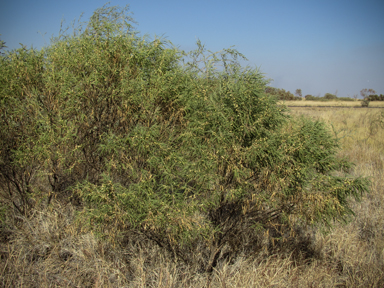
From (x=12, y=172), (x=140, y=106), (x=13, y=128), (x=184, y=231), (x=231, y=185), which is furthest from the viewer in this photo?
(x=12, y=172)

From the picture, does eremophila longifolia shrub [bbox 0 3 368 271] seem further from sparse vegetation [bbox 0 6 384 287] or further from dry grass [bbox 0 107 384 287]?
dry grass [bbox 0 107 384 287]

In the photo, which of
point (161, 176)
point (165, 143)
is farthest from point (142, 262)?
point (165, 143)

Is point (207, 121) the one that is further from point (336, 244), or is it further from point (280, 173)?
point (336, 244)

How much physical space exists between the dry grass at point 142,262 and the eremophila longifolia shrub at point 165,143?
357 millimetres

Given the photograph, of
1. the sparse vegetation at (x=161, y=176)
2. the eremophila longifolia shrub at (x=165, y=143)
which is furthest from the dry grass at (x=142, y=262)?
the eremophila longifolia shrub at (x=165, y=143)

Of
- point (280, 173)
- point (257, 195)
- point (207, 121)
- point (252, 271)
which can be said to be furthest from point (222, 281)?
point (207, 121)

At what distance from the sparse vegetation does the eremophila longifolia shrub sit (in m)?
0.02

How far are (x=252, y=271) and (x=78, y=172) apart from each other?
3036mm

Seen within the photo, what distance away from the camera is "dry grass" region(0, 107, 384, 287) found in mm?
3633

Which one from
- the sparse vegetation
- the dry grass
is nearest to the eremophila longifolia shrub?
the sparse vegetation

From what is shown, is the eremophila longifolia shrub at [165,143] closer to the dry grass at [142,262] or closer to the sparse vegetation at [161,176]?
the sparse vegetation at [161,176]

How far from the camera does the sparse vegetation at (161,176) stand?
11.2ft

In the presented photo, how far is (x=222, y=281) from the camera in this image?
369cm

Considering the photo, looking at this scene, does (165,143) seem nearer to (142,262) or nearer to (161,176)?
(161,176)
